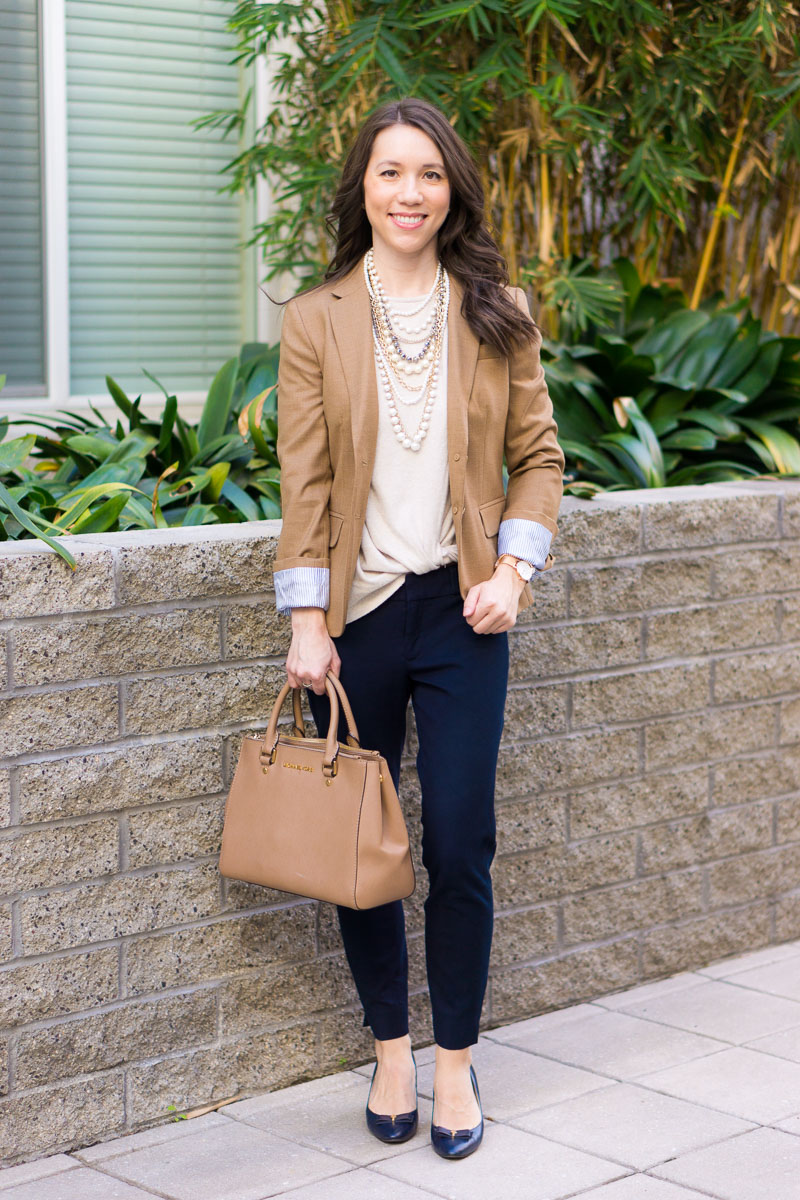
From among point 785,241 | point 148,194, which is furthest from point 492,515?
point 785,241

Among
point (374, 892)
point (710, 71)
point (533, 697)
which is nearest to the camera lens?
point (374, 892)

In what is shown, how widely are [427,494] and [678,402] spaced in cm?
192

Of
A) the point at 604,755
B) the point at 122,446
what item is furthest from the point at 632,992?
the point at 122,446

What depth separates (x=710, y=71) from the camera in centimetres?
460

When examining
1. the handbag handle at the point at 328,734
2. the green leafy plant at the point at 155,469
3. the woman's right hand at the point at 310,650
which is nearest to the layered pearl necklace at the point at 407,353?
the woman's right hand at the point at 310,650

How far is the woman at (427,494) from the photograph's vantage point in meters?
2.64

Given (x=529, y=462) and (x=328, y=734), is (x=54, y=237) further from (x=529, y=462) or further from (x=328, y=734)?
(x=328, y=734)

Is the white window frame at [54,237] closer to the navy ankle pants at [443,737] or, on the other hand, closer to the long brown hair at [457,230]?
the long brown hair at [457,230]

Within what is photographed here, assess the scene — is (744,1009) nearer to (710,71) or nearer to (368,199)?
(368,199)

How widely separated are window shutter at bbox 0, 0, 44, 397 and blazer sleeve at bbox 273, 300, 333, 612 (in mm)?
2425

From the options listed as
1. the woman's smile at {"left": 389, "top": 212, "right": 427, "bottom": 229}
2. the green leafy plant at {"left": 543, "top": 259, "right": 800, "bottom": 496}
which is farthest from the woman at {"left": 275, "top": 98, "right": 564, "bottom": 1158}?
the green leafy plant at {"left": 543, "top": 259, "right": 800, "bottom": 496}

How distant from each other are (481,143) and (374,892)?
9.58ft

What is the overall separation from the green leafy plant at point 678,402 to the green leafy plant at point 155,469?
2.94 feet

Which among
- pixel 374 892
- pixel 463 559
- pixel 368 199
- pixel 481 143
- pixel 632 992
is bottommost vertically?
pixel 632 992
